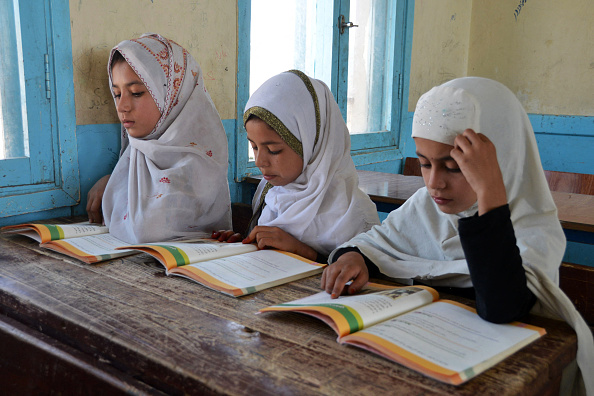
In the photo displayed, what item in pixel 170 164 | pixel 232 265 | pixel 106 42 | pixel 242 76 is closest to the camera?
pixel 232 265

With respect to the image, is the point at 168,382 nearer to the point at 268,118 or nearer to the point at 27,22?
the point at 268,118

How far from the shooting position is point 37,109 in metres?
1.81

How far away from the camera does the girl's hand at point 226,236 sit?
1.68 m

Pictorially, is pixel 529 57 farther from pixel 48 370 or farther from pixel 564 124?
pixel 48 370

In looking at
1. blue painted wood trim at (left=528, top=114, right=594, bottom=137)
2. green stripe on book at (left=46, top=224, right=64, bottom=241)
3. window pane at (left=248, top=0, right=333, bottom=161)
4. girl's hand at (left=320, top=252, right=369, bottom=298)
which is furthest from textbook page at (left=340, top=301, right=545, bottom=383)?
blue painted wood trim at (left=528, top=114, right=594, bottom=137)

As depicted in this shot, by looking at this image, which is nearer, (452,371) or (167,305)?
(452,371)

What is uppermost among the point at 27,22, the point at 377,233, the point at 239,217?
the point at 27,22

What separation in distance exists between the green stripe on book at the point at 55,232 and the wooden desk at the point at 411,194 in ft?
3.46

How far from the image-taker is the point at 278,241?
5.10 feet

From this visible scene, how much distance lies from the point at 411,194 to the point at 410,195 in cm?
4

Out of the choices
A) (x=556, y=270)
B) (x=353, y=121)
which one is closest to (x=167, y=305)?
(x=556, y=270)

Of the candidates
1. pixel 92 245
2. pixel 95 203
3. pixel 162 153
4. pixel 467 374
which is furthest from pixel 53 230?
pixel 467 374

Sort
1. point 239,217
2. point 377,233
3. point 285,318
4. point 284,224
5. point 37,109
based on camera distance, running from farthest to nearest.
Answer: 1. point 239,217
2. point 37,109
3. point 284,224
4. point 377,233
5. point 285,318

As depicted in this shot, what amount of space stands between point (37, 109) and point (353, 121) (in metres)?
2.05
